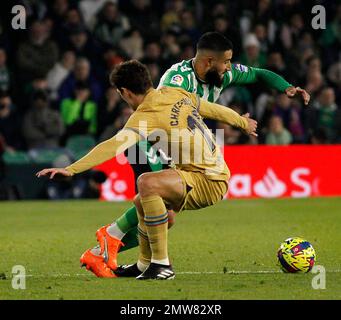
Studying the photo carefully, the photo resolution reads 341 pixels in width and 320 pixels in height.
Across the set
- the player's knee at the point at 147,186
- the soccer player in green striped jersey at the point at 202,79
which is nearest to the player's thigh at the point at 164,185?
the player's knee at the point at 147,186

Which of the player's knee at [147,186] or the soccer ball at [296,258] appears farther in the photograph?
the soccer ball at [296,258]

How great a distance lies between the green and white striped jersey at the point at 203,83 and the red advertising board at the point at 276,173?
765cm

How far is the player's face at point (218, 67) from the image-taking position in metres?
8.97

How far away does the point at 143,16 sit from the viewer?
20.0 m

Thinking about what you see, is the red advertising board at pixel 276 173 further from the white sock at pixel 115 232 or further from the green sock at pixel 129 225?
the white sock at pixel 115 232

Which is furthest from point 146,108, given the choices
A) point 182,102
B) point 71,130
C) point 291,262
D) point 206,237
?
point 71,130

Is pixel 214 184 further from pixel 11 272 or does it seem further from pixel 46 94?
pixel 46 94

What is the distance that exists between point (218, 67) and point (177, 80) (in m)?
0.40

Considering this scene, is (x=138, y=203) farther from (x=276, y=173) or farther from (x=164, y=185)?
(x=276, y=173)

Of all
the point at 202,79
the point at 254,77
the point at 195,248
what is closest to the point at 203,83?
the point at 202,79

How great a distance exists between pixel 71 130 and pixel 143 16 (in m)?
3.20

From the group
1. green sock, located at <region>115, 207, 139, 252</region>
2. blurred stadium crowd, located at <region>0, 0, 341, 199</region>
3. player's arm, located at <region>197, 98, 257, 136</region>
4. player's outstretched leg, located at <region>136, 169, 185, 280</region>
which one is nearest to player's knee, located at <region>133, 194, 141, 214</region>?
player's outstretched leg, located at <region>136, 169, 185, 280</region>

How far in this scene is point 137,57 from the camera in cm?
1917

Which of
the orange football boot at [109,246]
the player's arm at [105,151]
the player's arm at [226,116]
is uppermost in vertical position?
the player's arm at [226,116]
